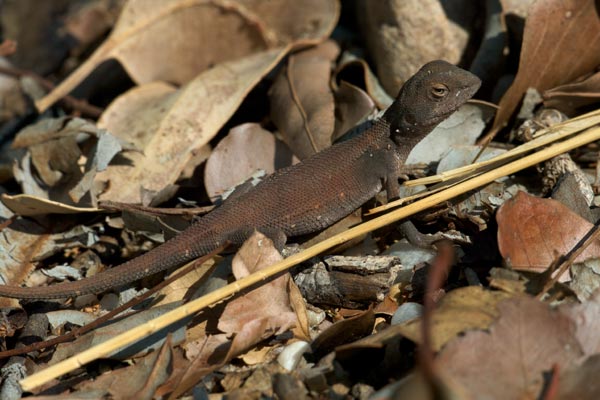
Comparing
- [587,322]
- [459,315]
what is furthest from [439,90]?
[587,322]

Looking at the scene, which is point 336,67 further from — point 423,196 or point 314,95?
point 423,196

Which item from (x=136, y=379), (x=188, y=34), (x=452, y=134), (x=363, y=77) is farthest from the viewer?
(x=188, y=34)

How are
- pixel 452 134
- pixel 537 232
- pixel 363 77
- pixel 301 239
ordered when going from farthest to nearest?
pixel 363 77 < pixel 452 134 < pixel 301 239 < pixel 537 232

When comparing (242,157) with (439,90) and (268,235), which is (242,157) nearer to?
(268,235)

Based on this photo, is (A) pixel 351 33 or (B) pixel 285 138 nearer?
(B) pixel 285 138

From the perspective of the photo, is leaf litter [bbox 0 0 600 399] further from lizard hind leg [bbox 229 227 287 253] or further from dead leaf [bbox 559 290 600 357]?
lizard hind leg [bbox 229 227 287 253]

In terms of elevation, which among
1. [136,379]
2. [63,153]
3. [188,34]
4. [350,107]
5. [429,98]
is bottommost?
[136,379]

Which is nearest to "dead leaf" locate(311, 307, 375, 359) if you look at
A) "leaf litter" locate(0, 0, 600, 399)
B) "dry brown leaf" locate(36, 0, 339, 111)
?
"leaf litter" locate(0, 0, 600, 399)

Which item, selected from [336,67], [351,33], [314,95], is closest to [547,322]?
[314,95]

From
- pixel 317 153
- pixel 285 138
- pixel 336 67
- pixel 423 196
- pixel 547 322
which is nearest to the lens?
pixel 547 322
